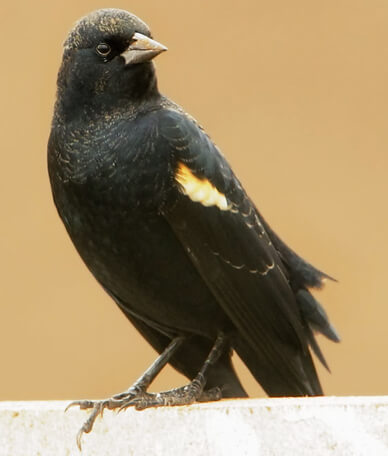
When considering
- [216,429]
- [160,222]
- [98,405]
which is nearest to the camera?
[216,429]

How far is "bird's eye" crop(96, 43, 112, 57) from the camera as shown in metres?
1.80

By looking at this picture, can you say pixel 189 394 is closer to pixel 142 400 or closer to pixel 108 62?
pixel 142 400

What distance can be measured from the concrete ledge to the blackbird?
140 mm

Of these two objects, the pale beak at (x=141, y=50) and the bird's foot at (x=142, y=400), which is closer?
the bird's foot at (x=142, y=400)

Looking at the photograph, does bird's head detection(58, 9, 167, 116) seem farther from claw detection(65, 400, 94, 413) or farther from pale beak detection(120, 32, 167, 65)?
claw detection(65, 400, 94, 413)

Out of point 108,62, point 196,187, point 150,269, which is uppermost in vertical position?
point 108,62

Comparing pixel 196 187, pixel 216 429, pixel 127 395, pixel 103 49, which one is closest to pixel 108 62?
pixel 103 49

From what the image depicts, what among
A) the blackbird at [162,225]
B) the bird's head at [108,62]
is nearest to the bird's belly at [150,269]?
the blackbird at [162,225]

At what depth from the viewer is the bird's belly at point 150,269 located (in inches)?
68.5

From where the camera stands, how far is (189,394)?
1746 millimetres

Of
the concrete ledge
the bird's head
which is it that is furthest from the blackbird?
the concrete ledge

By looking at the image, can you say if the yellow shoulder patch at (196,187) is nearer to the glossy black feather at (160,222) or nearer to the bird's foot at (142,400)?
the glossy black feather at (160,222)

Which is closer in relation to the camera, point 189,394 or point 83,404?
point 83,404

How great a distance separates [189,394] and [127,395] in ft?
0.37
